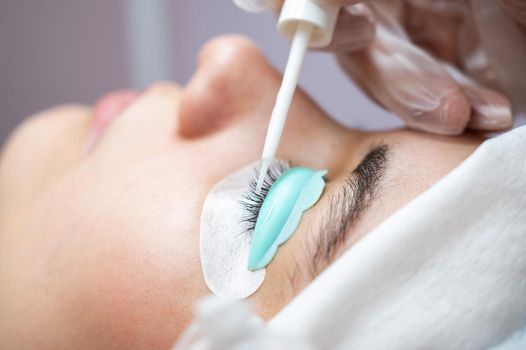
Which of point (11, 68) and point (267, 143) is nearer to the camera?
point (267, 143)

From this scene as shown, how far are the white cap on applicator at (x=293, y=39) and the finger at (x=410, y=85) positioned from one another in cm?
19

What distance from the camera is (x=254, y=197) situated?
23.4 inches

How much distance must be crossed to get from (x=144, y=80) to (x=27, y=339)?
1.22m

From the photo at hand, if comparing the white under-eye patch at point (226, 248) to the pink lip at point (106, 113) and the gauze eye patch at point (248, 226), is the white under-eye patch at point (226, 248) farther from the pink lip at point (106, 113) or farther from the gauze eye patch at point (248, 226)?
the pink lip at point (106, 113)

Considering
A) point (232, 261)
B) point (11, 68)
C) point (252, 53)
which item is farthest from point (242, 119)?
point (11, 68)

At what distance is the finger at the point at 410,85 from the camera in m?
0.67

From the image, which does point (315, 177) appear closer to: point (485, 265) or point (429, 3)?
point (485, 265)

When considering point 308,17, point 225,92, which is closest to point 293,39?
point 308,17

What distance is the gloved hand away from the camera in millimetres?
686

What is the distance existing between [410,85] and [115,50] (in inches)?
47.3

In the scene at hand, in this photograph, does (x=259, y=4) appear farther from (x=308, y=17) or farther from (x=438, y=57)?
(x=438, y=57)

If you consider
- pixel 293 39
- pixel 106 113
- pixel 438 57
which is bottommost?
pixel 438 57

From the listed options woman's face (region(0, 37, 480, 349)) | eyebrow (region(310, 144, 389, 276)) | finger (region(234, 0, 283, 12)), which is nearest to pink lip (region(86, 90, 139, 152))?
woman's face (region(0, 37, 480, 349))

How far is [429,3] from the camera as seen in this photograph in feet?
2.97
